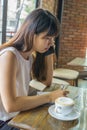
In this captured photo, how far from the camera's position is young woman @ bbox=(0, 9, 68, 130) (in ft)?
3.75

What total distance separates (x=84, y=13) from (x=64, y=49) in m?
0.89

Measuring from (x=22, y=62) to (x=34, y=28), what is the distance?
217mm

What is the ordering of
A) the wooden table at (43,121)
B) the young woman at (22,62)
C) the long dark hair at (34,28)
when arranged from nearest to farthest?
the wooden table at (43,121) < the young woman at (22,62) < the long dark hair at (34,28)

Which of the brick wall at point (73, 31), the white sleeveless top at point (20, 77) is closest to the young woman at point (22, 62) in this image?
the white sleeveless top at point (20, 77)

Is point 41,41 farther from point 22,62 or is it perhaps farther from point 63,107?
point 63,107

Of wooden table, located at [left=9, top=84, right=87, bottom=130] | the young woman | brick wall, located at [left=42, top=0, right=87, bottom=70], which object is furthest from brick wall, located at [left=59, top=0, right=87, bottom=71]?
wooden table, located at [left=9, top=84, right=87, bottom=130]

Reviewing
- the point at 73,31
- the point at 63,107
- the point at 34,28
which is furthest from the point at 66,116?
the point at 73,31

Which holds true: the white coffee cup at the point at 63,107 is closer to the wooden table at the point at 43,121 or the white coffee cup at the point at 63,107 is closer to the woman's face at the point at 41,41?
the wooden table at the point at 43,121

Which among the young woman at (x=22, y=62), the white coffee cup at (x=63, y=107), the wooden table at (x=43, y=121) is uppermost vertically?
the young woman at (x=22, y=62)

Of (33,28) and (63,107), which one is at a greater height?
(33,28)

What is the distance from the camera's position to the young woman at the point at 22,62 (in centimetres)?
114

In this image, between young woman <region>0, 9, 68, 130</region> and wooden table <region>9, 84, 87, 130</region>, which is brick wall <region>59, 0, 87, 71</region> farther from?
wooden table <region>9, 84, 87, 130</region>

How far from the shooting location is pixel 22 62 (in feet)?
4.36

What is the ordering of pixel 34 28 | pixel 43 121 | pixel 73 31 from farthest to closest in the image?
pixel 73 31 < pixel 34 28 < pixel 43 121
